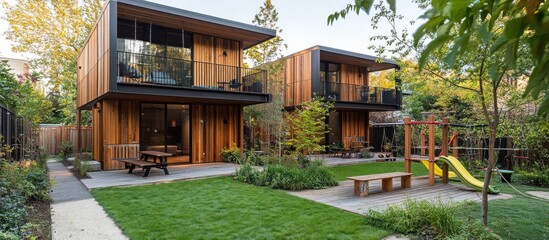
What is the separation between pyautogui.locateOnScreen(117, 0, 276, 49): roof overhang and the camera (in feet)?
33.9

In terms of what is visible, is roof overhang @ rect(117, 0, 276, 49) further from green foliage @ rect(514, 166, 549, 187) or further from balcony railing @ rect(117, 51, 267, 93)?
green foliage @ rect(514, 166, 549, 187)

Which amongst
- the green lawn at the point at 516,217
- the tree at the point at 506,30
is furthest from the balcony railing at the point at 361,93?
the tree at the point at 506,30

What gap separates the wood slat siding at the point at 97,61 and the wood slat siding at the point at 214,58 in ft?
10.9

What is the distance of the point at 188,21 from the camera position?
454 inches

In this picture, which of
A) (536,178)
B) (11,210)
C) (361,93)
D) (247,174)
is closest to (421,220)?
(247,174)

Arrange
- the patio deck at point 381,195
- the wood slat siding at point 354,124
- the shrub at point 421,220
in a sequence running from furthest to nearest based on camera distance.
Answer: the wood slat siding at point 354,124
the patio deck at point 381,195
the shrub at point 421,220

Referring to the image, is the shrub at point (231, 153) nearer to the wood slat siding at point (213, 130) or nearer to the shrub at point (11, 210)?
the wood slat siding at point (213, 130)

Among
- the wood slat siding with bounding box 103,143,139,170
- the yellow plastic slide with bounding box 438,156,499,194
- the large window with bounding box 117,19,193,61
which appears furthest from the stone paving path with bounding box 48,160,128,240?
the yellow plastic slide with bounding box 438,156,499,194

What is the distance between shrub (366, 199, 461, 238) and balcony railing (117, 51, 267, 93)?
8199mm

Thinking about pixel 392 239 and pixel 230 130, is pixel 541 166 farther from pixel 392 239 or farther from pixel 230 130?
pixel 230 130

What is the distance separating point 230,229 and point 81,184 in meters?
6.01

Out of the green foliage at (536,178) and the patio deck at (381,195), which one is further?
the green foliage at (536,178)

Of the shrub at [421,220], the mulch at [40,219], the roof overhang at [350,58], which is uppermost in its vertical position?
the roof overhang at [350,58]

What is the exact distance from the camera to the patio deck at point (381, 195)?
21.0 ft
